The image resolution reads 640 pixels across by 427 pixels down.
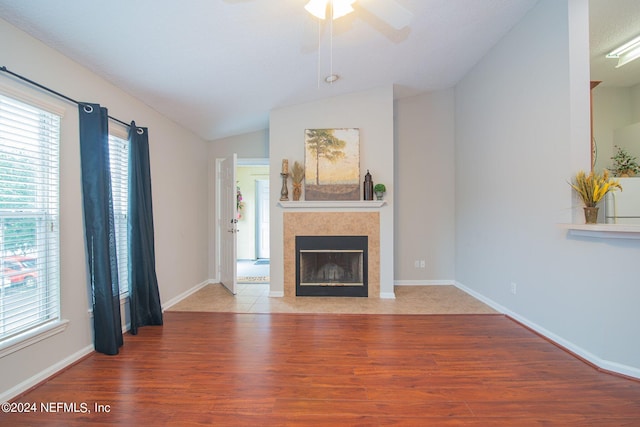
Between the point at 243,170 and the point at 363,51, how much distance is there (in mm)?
5021

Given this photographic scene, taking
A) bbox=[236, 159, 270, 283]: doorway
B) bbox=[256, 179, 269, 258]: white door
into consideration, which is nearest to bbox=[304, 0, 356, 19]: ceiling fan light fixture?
bbox=[236, 159, 270, 283]: doorway

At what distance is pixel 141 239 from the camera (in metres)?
2.75

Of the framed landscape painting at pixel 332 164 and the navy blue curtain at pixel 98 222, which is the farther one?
the framed landscape painting at pixel 332 164

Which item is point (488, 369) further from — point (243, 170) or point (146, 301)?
point (243, 170)

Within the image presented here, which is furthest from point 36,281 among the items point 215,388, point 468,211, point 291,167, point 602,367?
point 468,211

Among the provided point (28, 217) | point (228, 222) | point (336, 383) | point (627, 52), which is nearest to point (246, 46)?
point (28, 217)

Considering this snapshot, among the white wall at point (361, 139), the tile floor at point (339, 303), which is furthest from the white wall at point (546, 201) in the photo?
the white wall at point (361, 139)

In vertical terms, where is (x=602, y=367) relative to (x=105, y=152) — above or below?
below

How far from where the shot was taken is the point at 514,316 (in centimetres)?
298

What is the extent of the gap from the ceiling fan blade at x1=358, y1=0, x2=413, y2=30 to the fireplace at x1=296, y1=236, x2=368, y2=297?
2.59 meters

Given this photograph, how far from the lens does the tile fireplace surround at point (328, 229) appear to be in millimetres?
3873

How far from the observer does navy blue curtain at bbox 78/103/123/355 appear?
2.21 m

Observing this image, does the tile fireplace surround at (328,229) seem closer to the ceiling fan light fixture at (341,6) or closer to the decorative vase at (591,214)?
the decorative vase at (591,214)

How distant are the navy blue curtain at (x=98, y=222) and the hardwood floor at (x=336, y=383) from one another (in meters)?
0.24
